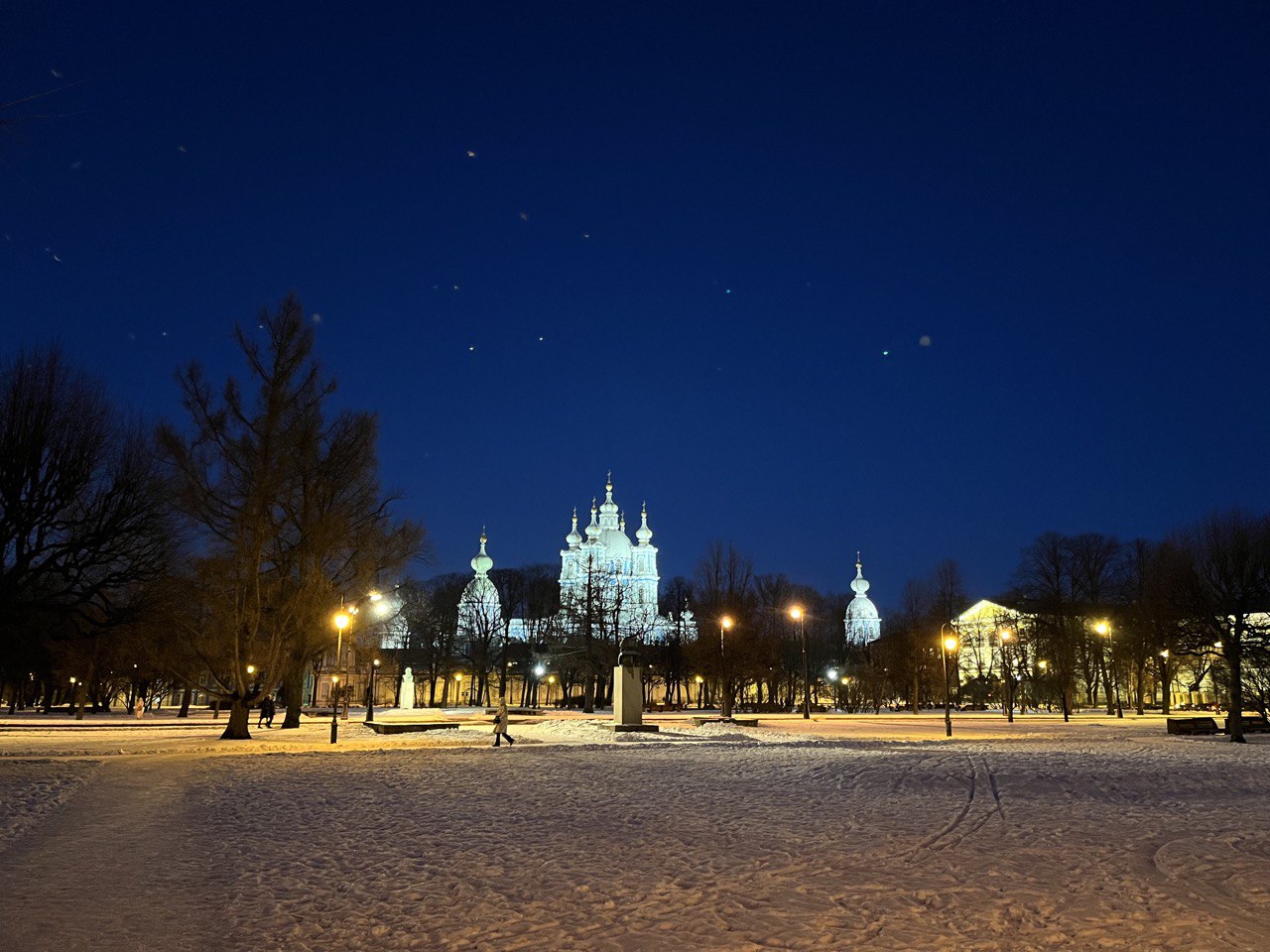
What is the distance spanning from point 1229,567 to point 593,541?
9813cm

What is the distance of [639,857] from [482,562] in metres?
115

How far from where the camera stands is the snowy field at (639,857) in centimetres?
692

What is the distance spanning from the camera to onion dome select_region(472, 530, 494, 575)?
123 m

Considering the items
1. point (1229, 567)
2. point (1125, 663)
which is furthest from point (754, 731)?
point (1125, 663)

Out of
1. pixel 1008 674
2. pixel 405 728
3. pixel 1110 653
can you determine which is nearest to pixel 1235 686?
pixel 1008 674

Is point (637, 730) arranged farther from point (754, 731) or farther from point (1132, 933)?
point (1132, 933)

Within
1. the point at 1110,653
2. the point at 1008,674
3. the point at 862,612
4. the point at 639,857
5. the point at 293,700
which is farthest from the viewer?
the point at 862,612

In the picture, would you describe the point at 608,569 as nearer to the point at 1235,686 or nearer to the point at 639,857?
the point at 1235,686

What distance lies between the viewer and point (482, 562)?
123m

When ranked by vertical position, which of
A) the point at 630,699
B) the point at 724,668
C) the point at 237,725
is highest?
the point at 724,668

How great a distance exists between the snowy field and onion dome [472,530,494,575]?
103 meters

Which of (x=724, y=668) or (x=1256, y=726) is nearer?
(x=1256, y=726)

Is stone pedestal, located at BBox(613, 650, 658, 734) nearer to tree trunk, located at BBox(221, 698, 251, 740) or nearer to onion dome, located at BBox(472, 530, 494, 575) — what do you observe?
tree trunk, located at BBox(221, 698, 251, 740)

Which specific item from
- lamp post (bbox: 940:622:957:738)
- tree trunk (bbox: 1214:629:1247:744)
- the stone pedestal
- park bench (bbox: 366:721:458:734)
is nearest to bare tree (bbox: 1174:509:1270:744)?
tree trunk (bbox: 1214:629:1247:744)
